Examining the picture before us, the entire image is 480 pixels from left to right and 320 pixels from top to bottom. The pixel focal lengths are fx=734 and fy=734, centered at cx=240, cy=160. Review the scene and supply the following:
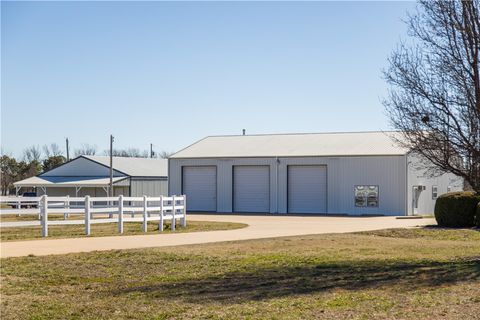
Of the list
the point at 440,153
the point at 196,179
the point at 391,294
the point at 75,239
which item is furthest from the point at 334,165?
the point at 391,294

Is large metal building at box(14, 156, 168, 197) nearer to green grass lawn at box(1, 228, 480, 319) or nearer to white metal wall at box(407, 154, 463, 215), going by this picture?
white metal wall at box(407, 154, 463, 215)

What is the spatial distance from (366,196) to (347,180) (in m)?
1.55

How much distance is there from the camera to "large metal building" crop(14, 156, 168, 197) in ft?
197

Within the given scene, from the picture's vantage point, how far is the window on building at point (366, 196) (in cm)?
4503

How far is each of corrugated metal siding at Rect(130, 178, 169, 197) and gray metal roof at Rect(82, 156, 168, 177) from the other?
0.53m

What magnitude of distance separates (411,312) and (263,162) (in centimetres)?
3869

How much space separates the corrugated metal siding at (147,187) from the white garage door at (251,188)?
14.1m

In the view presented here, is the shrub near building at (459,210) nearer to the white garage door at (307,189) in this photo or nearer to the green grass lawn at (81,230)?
the green grass lawn at (81,230)

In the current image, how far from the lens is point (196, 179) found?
51281mm

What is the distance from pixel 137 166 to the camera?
64.9 meters

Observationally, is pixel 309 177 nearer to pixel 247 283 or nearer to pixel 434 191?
pixel 434 191

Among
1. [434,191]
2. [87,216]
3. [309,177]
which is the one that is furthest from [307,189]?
[87,216]

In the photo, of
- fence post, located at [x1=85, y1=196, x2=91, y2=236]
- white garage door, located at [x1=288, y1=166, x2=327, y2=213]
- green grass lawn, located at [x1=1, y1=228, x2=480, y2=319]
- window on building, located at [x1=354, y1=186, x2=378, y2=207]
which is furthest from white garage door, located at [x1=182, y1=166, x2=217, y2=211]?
green grass lawn, located at [x1=1, y1=228, x2=480, y2=319]

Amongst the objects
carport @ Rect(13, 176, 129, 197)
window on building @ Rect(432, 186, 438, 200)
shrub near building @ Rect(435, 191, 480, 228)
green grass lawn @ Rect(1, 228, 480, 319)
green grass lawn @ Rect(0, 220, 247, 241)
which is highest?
carport @ Rect(13, 176, 129, 197)
